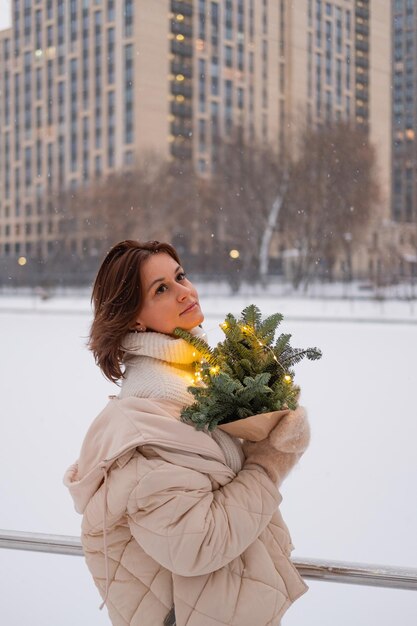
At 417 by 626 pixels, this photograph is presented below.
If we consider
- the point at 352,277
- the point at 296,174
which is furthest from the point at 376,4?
the point at 352,277

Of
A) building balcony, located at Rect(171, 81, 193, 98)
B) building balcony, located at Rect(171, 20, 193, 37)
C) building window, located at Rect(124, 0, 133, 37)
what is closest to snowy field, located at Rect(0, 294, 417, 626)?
building balcony, located at Rect(171, 81, 193, 98)

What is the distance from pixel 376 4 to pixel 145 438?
223 centimetres

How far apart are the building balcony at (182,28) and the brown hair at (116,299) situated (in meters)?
2.18

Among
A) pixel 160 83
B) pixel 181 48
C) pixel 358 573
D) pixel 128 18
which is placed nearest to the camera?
pixel 358 573

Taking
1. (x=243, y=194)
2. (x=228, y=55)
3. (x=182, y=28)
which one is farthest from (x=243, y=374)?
(x=243, y=194)

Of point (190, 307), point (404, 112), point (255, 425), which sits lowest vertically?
point (255, 425)

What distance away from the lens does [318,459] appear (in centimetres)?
286

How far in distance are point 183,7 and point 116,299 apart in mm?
2255

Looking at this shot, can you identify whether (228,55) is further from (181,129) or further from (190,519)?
(190,519)

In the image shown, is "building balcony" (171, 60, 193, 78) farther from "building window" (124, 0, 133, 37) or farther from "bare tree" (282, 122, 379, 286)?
"bare tree" (282, 122, 379, 286)

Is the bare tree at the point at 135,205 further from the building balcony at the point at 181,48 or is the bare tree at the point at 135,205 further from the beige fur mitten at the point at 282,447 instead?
the beige fur mitten at the point at 282,447

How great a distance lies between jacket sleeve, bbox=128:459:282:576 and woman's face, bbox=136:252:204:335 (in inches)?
8.3

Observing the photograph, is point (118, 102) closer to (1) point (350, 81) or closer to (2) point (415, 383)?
(1) point (350, 81)

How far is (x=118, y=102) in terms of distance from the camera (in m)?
4.01
